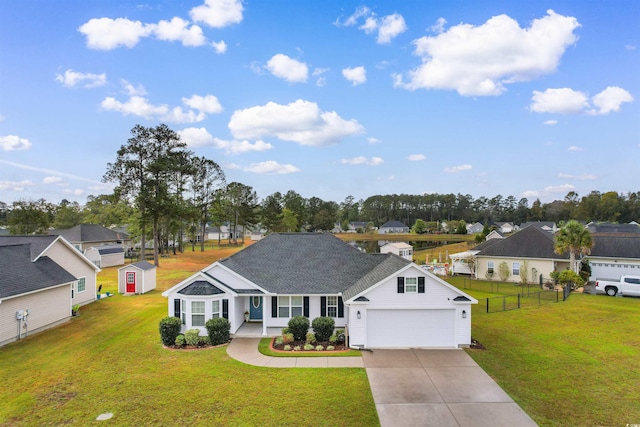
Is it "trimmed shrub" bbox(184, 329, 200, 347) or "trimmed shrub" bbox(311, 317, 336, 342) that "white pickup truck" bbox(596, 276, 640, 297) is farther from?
"trimmed shrub" bbox(184, 329, 200, 347)

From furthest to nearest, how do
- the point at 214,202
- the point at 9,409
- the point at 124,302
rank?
the point at 214,202
the point at 124,302
the point at 9,409

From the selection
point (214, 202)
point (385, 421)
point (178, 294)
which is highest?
point (214, 202)

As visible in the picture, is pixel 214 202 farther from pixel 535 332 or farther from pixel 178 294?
pixel 535 332

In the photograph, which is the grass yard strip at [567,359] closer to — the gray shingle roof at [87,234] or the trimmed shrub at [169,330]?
the trimmed shrub at [169,330]

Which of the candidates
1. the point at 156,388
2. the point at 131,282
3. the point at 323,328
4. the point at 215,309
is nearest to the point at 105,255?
the point at 131,282

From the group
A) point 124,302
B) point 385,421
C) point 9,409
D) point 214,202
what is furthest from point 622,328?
point 214,202

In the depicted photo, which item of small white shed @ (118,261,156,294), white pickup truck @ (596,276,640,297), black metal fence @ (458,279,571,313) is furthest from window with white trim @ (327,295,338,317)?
white pickup truck @ (596,276,640,297)

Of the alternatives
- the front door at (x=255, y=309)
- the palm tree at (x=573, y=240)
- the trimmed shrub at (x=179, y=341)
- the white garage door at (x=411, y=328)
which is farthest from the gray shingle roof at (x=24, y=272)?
the palm tree at (x=573, y=240)

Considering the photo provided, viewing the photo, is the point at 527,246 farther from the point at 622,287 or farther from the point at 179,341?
the point at 179,341
